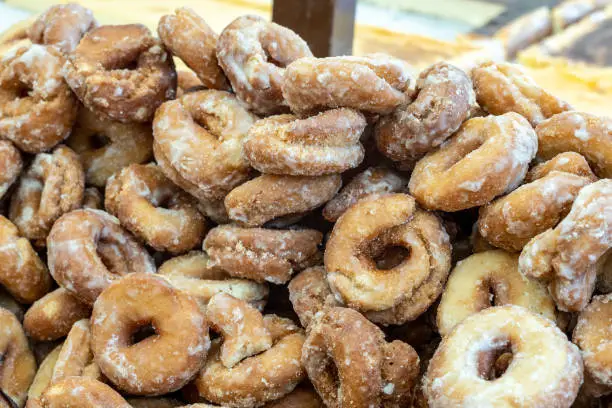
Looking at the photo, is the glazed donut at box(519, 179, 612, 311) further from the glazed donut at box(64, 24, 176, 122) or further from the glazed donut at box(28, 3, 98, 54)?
the glazed donut at box(28, 3, 98, 54)

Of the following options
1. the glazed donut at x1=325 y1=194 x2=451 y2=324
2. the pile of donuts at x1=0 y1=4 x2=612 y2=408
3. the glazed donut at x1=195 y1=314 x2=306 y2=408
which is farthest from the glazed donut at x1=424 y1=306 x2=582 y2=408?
the glazed donut at x1=195 y1=314 x2=306 y2=408

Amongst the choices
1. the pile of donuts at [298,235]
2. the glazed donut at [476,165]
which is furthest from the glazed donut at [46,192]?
the glazed donut at [476,165]

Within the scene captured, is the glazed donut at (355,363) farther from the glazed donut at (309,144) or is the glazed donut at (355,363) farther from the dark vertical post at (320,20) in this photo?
the dark vertical post at (320,20)

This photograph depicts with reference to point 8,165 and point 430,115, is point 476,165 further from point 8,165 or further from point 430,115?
point 8,165

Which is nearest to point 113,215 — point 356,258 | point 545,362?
point 356,258

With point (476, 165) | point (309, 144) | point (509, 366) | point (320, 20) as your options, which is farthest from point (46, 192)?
point (320, 20)
